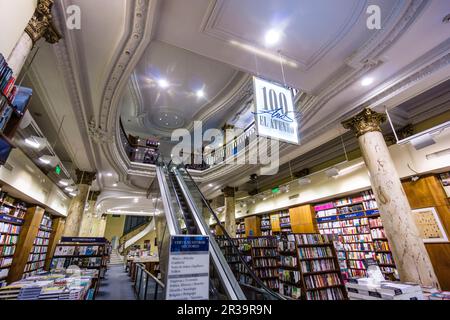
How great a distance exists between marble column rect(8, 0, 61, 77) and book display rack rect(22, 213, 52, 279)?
686 centimetres

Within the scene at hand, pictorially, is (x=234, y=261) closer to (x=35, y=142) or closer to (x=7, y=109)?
(x=7, y=109)

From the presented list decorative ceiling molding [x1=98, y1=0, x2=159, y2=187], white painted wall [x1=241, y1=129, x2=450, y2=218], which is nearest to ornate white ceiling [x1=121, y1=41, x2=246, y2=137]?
decorative ceiling molding [x1=98, y1=0, x2=159, y2=187]

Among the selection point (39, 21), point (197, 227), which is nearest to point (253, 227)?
point (197, 227)

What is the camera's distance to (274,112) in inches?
134

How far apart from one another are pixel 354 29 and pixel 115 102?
15.6ft

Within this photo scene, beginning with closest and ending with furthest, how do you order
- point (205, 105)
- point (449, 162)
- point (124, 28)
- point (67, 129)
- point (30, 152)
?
point (124, 28) → point (449, 162) → point (30, 152) → point (67, 129) → point (205, 105)

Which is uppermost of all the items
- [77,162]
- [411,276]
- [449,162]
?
[77,162]

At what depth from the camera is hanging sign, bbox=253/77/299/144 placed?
3.22m

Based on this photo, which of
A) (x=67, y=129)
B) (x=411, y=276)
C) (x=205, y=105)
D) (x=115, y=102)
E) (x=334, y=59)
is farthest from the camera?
(x=205, y=105)

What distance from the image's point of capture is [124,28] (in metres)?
3.14

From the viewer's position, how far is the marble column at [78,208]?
7144mm

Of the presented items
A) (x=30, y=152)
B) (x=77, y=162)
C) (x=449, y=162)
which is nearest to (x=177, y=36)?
(x=30, y=152)

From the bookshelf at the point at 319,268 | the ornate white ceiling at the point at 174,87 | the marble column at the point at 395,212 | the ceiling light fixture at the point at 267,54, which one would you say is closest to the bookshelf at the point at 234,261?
the bookshelf at the point at 319,268
